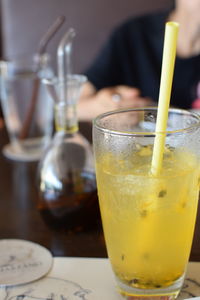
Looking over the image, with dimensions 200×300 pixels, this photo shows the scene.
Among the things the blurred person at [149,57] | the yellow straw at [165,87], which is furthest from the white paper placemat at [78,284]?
the blurred person at [149,57]

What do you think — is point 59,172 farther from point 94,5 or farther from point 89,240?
point 94,5

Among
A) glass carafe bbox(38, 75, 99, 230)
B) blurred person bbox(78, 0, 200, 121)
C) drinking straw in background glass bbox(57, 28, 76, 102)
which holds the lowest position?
blurred person bbox(78, 0, 200, 121)

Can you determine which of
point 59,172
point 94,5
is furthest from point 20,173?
point 94,5

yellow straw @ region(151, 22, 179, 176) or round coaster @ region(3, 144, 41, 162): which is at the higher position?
yellow straw @ region(151, 22, 179, 176)

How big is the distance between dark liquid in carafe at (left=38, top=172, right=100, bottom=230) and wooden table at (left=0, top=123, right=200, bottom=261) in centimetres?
1

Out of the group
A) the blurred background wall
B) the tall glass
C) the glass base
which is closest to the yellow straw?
the tall glass

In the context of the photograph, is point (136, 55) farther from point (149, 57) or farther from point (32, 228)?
point (32, 228)

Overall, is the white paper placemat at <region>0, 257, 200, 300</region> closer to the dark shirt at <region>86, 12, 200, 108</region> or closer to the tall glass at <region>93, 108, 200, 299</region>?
the tall glass at <region>93, 108, 200, 299</region>

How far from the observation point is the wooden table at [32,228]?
622 millimetres

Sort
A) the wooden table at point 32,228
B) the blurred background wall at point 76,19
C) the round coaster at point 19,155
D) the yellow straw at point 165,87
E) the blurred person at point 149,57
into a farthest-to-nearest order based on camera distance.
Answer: the blurred background wall at point 76,19, the blurred person at point 149,57, the round coaster at point 19,155, the wooden table at point 32,228, the yellow straw at point 165,87

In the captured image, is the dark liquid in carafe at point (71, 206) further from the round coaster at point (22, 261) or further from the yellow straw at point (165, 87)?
the yellow straw at point (165, 87)

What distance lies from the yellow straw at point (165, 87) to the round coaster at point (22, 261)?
188 mm

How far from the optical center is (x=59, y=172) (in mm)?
684

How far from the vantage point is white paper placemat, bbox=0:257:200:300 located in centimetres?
53
